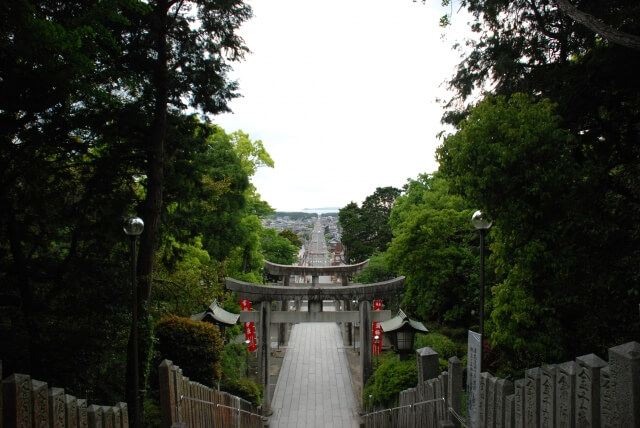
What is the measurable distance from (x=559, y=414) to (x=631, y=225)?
5.12 meters

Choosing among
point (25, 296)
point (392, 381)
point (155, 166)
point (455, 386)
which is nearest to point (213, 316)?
point (392, 381)

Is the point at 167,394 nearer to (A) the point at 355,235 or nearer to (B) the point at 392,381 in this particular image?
(B) the point at 392,381

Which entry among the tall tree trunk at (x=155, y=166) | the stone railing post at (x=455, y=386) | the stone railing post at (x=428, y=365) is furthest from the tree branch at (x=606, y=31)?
the tall tree trunk at (x=155, y=166)

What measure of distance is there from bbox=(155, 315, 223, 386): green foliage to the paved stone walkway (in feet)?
13.0

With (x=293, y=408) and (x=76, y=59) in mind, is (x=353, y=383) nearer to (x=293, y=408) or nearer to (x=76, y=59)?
(x=293, y=408)

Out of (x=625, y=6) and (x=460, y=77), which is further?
(x=460, y=77)

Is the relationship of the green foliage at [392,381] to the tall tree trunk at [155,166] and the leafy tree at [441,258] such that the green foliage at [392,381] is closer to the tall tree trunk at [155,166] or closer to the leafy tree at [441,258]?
the leafy tree at [441,258]

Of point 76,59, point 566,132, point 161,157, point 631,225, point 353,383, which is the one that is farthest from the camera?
point 353,383

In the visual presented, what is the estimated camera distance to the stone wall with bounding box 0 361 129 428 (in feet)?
11.0

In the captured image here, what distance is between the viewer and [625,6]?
793 cm

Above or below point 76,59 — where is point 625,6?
above

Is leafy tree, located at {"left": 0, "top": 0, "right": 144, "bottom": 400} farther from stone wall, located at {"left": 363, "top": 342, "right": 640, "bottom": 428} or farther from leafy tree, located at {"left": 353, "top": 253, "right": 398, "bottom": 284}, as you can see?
leafy tree, located at {"left": 353, "top": 253, "right": 398, "bottom": 284}

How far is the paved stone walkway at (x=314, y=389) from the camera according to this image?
14.0 m

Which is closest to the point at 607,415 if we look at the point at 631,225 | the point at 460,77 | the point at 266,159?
the point at 631,225
